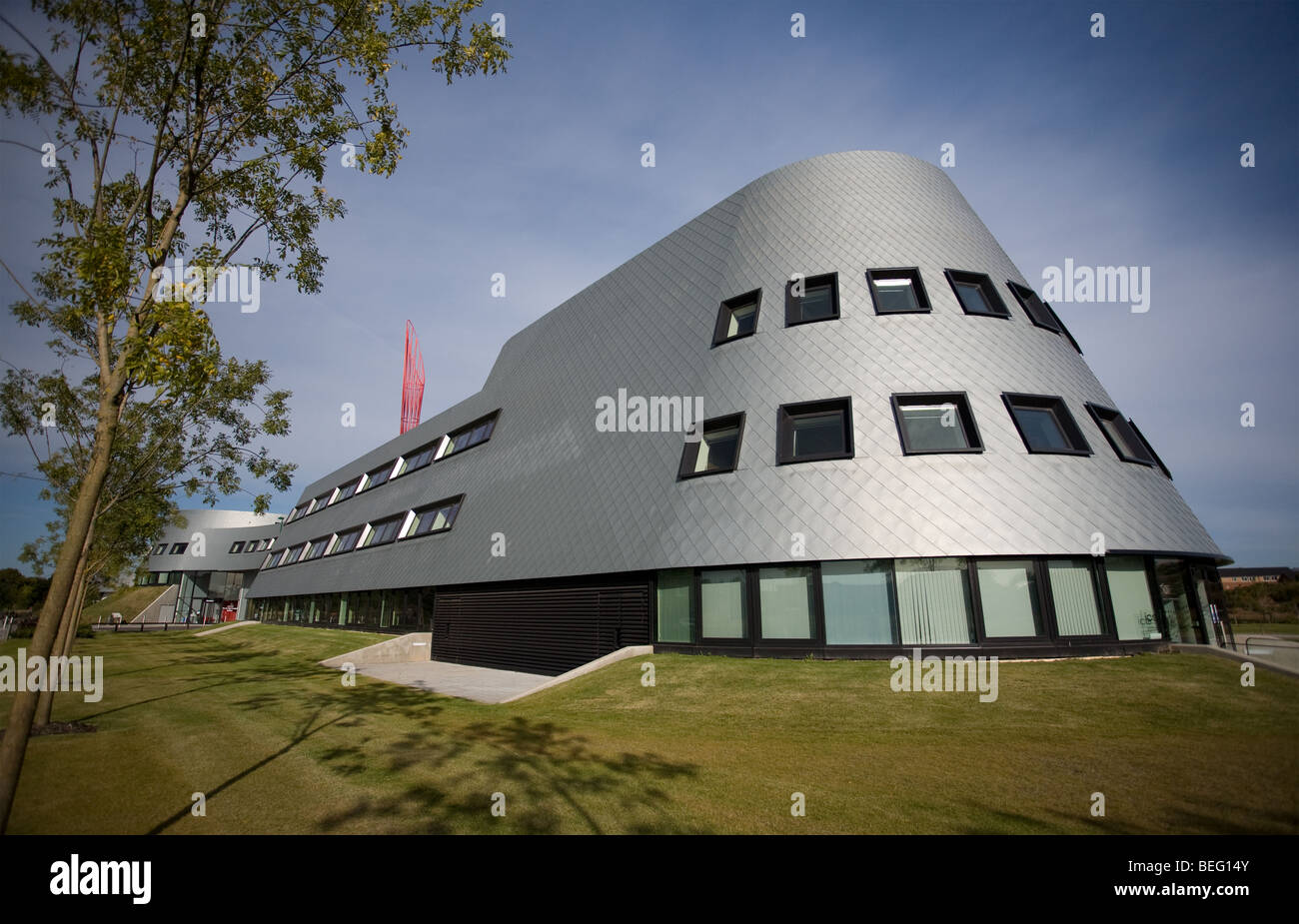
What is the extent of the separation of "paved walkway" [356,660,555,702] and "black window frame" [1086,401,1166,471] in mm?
16296

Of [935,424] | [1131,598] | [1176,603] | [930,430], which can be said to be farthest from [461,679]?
[1176,603]

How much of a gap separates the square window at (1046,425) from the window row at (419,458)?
21940 mm

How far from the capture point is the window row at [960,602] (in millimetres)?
13625

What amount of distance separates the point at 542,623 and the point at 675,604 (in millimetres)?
6277

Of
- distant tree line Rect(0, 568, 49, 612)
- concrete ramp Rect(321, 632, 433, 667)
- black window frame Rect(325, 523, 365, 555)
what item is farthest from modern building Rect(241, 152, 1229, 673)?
distant tree line Rect(0, 568, 49, 612)

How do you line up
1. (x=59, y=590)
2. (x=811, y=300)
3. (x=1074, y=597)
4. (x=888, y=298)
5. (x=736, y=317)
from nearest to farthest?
(x=59, y=590) < (x=1074, y=597) < (x=888, y=298) < (x=811, y=300) < (x=736, y=317)

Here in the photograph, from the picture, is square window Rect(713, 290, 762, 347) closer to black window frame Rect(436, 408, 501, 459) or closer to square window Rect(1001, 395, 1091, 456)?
square window Rect(1001, 395, 1091, 456)

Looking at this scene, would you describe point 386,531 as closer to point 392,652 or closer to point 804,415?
point 392,652

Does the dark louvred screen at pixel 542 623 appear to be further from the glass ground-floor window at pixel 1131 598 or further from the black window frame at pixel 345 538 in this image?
the black window frame at pixel 345 538

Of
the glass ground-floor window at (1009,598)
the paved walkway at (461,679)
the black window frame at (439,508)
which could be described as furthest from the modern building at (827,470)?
the black window frame at (439,508)

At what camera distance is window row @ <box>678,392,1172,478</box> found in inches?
603

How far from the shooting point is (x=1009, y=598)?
45.0ft
